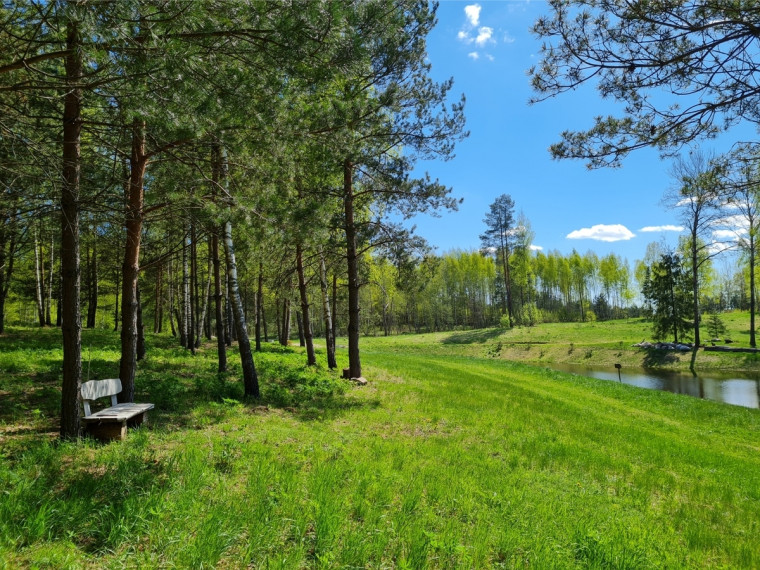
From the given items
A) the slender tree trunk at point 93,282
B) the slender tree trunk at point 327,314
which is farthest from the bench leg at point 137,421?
the slender tree trunk at point 93,282

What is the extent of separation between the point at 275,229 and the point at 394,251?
5.78 meters

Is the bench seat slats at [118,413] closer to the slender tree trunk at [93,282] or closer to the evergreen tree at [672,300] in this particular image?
the slender tree trunk at [93,282]

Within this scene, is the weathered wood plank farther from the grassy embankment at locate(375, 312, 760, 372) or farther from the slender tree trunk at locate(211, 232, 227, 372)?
the grassy embankment at locate(375, 312, 760, 372)

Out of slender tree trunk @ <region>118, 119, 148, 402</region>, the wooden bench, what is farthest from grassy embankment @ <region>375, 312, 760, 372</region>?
the wooden bench

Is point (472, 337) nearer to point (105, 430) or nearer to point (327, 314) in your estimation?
point (327, 314)

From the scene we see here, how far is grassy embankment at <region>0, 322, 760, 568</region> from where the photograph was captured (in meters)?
3.10

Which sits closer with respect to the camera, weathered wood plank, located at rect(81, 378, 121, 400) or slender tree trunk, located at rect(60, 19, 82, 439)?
slender tree trunk, located at rect(60, 19, 82, 439)

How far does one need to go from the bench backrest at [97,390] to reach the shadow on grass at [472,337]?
36.9 metres

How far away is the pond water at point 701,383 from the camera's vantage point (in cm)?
1709

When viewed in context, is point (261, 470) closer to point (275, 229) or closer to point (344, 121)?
point (275, 229)

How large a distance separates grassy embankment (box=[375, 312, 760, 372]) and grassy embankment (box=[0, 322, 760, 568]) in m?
18.7

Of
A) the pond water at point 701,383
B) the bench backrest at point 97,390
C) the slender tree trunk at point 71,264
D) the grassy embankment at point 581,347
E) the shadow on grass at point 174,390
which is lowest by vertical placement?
the pond water at point 701,383

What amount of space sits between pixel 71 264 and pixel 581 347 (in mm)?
33365

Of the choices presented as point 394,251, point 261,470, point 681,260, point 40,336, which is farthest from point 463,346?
point 261,470
